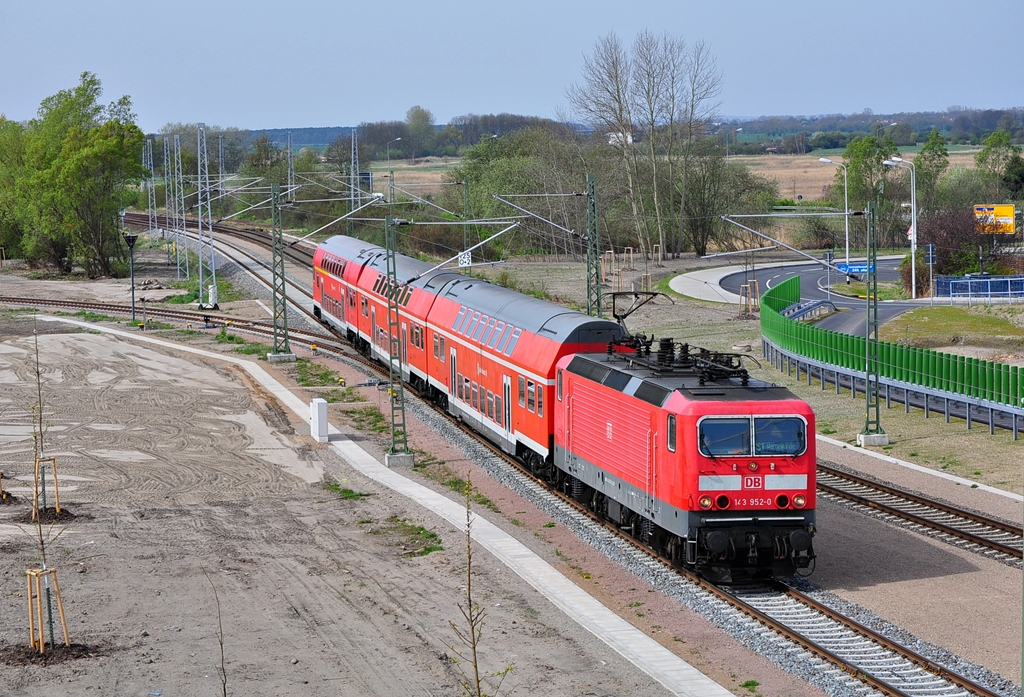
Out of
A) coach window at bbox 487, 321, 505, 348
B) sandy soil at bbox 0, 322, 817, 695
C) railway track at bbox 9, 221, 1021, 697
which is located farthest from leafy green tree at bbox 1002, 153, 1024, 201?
railway track at bbox 9, 221, 1021, 697

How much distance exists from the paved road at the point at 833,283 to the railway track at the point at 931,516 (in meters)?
27.0

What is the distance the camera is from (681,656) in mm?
16047

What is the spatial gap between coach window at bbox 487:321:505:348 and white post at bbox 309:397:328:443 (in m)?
6.03

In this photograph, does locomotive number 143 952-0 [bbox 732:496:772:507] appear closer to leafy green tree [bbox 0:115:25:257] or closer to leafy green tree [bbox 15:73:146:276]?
leafy green tree [bbox 15:73:146:276]

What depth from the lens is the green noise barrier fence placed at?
33.7 m

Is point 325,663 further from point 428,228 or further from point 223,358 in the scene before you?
point 428,228

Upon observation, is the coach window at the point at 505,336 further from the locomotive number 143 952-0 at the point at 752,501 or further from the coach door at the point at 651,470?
the locomotive number 143 952-0 at the point at 752,501

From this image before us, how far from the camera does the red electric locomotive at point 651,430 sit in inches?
723

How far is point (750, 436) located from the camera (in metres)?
18.4

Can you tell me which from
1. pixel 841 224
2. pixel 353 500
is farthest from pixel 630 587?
pixel 841 224

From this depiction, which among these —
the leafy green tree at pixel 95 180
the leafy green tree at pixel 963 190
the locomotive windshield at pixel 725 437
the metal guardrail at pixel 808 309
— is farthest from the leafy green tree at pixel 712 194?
the locomotive windshield at pixel 725 437

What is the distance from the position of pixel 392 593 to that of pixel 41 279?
7797cm

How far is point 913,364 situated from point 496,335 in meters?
16.0

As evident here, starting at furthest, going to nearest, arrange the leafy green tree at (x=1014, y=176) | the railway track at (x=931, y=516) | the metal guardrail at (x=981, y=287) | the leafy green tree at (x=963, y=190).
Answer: the leafy green tree at (x=1014, y=176) < the leafy green tree at (x=963, y=190) < the metal guardrail at (x=981, y=287) < the railway track at (x=931, y=516)
